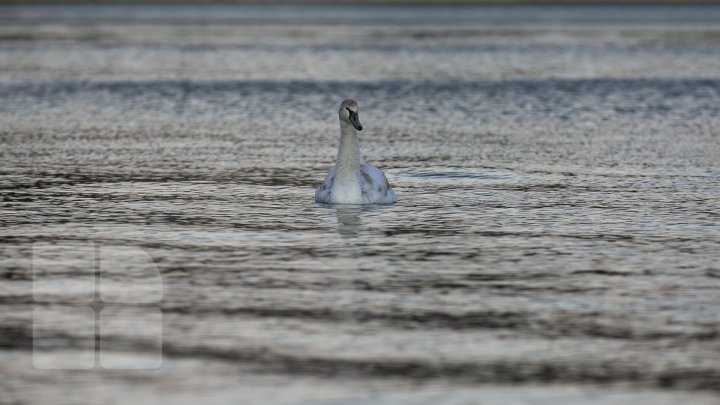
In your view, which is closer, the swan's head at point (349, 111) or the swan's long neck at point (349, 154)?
the swan's long neck at point (349, 154)

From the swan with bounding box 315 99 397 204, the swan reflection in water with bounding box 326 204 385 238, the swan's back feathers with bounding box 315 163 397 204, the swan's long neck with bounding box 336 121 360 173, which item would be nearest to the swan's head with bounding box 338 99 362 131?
the swan with bounding box 315 99 397 204

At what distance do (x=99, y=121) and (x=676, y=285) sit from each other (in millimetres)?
17049

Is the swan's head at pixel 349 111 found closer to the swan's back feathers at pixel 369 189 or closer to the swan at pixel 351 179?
the swan at pixel 351 179

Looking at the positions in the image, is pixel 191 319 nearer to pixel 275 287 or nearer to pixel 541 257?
pixel 275 287

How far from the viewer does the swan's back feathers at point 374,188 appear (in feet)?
54.4

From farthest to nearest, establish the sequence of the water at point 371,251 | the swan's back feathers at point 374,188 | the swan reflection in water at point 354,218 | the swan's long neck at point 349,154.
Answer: the swan's back feathers at point 374,188 < the swan's long neck at point 349,154 < the swan reflection in water at point 354,218 < the water at point 371,251

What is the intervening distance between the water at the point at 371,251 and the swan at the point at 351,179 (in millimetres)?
184

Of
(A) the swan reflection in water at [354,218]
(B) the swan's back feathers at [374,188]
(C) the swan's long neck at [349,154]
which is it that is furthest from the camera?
(B) the swan's back feathers at [374,188]

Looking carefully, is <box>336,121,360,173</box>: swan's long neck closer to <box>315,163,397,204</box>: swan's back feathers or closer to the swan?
the swan

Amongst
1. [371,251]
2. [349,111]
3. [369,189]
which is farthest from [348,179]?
[371,251]

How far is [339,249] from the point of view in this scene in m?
13.9

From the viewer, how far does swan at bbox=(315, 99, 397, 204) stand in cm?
1644

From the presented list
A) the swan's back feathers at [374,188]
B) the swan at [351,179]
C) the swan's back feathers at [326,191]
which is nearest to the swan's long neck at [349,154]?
the swan at [351,179]

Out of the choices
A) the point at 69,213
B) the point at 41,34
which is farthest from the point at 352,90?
the point at 41,34
